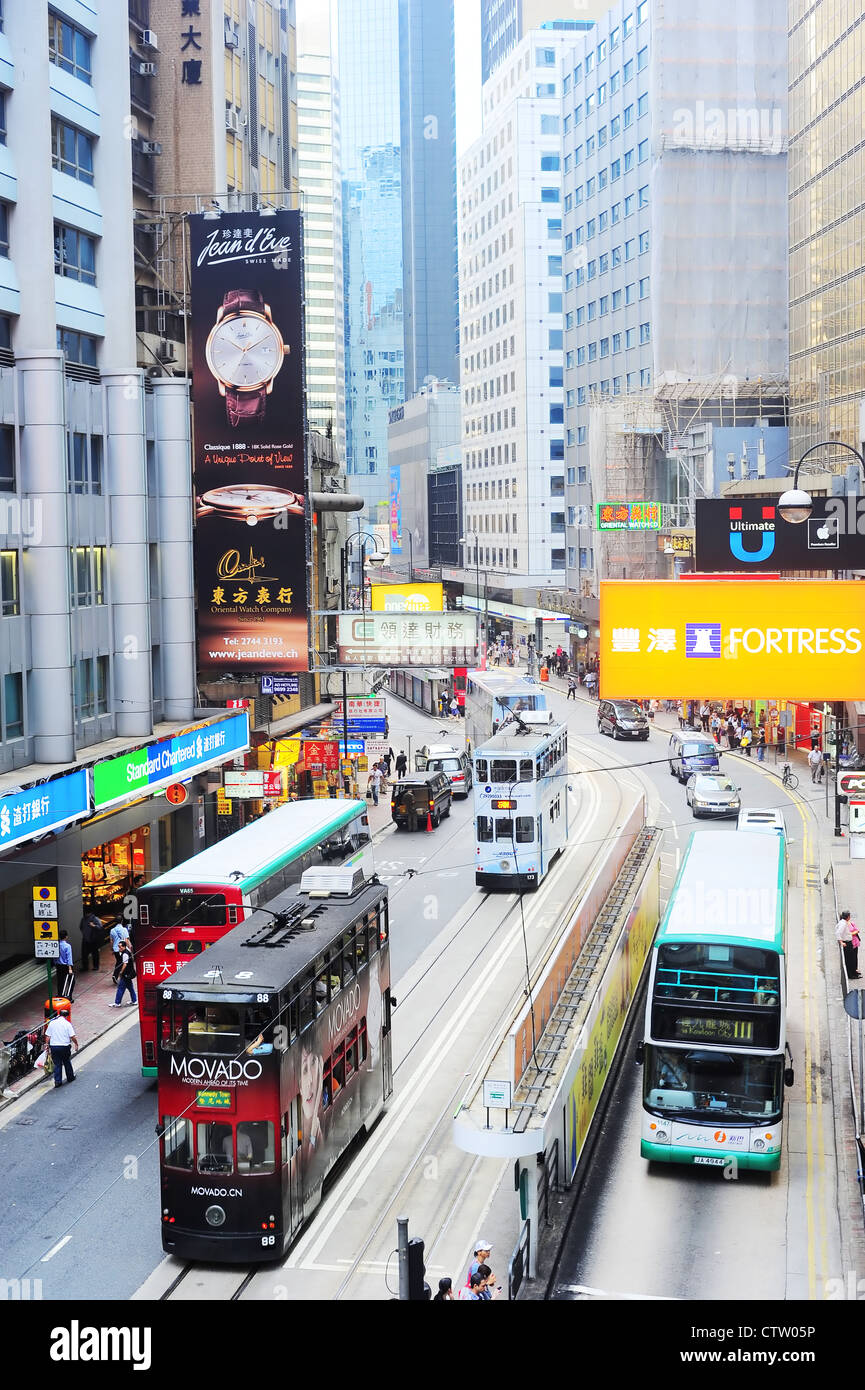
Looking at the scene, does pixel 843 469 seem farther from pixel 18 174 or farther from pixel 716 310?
pixel 18 174

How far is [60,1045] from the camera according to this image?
2347 cm

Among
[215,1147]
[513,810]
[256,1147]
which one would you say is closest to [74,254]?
[513,810]

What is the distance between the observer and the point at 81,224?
116 ft

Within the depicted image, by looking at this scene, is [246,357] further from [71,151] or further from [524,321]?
[524,321]

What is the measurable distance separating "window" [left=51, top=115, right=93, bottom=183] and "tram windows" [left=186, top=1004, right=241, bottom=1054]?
2409cm

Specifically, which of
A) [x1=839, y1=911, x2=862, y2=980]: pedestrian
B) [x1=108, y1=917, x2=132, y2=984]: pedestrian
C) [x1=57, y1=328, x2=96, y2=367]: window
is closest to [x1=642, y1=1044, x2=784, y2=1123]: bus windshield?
[x1=839, y1=911, x2=862, y2=980]: pedestrian

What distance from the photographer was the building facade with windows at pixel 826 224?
190 feet

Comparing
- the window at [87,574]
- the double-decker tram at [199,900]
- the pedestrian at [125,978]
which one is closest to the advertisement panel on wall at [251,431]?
the window at [87,574]

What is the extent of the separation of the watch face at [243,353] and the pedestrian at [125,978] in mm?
15766

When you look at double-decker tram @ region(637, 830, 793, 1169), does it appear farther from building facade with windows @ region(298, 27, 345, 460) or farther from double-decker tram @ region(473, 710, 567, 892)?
building facade with windows @ region(298, 27, 345, 460)

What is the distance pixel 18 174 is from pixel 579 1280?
25.9 meters

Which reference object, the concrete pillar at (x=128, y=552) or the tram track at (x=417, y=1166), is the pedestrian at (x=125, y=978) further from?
the concrete pillar at (x=128, y=552)

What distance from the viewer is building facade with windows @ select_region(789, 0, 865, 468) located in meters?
58.1

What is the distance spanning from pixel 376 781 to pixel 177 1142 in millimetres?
37954
